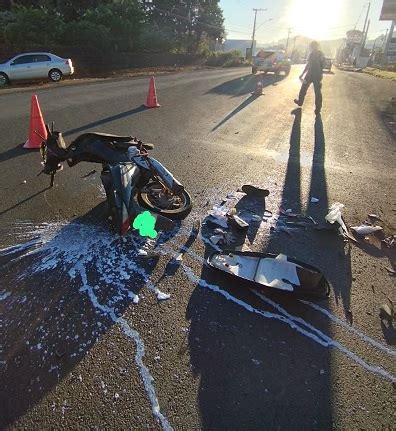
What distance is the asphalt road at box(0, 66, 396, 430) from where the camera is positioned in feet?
6.77

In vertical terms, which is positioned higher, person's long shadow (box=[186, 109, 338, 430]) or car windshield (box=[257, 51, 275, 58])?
car windshield (box=[257, 51, 275, 58])

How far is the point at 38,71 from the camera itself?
58.0 feet

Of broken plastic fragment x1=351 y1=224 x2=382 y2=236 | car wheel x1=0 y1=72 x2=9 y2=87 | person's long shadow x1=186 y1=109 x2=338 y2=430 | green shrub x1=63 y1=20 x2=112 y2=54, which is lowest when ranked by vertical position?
car wheel x1=0 y1=72 x2=9 y2=87

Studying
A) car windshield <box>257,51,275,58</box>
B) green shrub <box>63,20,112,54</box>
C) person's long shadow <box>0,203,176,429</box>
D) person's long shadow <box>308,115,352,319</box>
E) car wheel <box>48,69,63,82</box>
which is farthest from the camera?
green shrub <box>63,20,112,54</box>

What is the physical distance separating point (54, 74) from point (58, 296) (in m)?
18.5

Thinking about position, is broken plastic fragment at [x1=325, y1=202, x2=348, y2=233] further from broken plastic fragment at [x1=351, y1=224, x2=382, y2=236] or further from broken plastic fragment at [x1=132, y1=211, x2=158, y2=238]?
broken plastic fragment at [x1=132, y1=211, x2=158, y2=238]

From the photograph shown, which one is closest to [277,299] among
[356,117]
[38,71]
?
[356,117]

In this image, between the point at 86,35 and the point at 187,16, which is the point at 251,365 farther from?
the point at 187,16

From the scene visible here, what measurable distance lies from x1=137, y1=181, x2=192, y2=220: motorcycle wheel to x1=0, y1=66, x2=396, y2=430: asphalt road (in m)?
0.16

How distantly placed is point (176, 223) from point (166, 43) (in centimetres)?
3779

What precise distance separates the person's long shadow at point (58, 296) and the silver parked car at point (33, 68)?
53.7 ft

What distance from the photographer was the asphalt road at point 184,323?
206 cm

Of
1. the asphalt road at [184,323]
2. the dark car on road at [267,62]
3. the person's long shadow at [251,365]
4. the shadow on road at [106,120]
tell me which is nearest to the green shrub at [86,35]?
the dark car on road at [267,62]

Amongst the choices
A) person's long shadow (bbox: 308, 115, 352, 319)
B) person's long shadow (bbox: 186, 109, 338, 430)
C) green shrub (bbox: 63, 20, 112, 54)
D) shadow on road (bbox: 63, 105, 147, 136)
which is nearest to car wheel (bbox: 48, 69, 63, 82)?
shadow on road (bbox: 63, 105, 147, 136)
